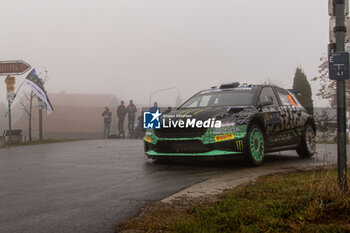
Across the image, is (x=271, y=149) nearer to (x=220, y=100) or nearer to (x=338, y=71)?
(x=220, y=100)

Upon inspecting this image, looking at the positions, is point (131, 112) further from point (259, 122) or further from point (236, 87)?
point (259, 122)

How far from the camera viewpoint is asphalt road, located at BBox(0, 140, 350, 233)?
3662 millimetres

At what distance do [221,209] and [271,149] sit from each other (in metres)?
4.44

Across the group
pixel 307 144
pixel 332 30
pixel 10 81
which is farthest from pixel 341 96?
pixel 10 81

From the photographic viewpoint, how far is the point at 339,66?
425 centimetres

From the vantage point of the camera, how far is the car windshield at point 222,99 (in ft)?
26.2

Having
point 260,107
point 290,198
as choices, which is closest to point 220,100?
point 260,107

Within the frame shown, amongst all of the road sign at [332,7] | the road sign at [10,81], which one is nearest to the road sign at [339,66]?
the road sign at [332,7]

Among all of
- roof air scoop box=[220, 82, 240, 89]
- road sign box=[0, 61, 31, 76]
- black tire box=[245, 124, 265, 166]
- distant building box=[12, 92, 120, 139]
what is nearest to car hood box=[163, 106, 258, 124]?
black tire box=[245, 124, 265, 166]

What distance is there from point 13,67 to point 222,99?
11.9 metres

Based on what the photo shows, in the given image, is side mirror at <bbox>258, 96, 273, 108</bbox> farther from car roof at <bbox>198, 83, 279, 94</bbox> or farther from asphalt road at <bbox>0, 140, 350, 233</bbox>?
asphalt road at <bbox>0, 140, 350, 233</bbox>

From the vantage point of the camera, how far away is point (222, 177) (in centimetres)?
591

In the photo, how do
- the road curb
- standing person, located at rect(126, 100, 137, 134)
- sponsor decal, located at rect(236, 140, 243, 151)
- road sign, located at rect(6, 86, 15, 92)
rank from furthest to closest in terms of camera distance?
standing person, located at rect(126, 100, 137, 134) < road sign, located at rect(6, 86, 15, 92) < sponsor decal, located at rect(236, 140, 243, 151) < the road curb

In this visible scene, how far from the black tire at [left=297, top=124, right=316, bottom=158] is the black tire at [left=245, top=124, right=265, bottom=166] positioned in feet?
6.36
